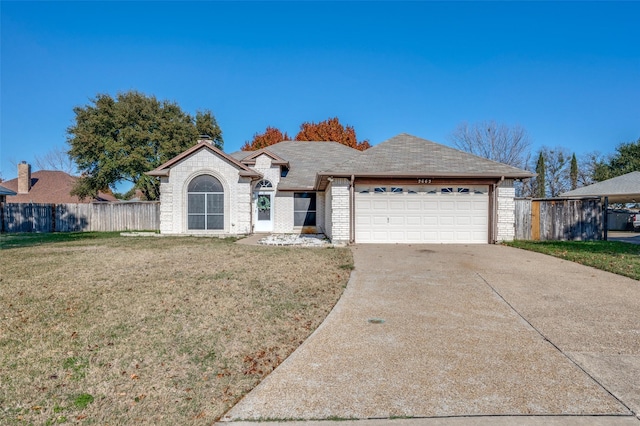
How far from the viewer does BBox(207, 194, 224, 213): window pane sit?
18.4m

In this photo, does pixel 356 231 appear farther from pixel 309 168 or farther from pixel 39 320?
pixel 39 320

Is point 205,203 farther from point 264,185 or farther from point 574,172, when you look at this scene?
point 574,172

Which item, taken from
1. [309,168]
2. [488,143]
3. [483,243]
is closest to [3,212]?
[309,168]

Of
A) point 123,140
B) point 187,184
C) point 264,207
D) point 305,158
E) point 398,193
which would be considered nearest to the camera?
point 398,193

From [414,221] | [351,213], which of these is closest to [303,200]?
[351,213]

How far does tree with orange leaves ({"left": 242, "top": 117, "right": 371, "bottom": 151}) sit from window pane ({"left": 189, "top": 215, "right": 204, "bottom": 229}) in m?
21.4

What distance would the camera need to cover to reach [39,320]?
5.10 meters

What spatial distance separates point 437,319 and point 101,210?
78.2 feet

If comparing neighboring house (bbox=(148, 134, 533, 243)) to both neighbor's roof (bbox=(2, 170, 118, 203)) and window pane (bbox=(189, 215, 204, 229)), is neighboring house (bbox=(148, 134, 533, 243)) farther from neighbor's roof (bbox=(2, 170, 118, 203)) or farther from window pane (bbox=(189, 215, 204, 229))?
neighbor's roof (bbox=(2, 170, 118, 203))

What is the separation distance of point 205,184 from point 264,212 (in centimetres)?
348

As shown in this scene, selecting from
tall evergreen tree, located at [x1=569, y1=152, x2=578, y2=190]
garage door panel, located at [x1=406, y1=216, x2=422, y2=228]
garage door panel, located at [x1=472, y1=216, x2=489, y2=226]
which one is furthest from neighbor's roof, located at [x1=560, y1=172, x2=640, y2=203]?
garage door panel, located at [x1=406, y1=216, x2=422, y2=228]

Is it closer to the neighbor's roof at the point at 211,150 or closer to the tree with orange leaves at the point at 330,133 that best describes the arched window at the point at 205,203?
the neighbor's roof at the point at 211,150

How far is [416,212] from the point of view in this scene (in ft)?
46.3

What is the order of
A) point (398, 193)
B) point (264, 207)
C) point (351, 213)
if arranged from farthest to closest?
point (264, 207)
point (398, 193)
point (351, 213)
